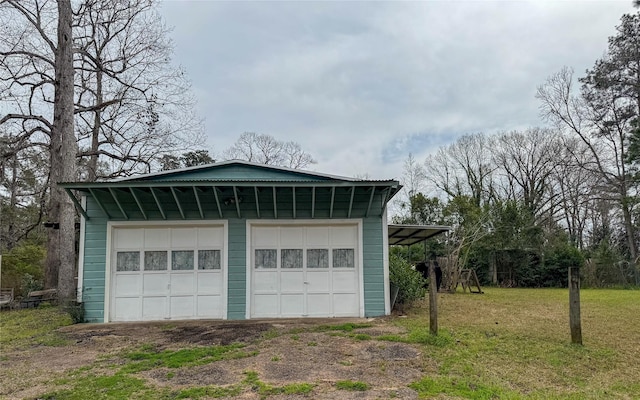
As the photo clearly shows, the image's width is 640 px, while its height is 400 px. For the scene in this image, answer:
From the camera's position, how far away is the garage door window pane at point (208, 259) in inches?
353

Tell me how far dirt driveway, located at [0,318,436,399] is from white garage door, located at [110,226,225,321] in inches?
26.0

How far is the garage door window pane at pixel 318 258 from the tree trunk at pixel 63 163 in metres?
6.55

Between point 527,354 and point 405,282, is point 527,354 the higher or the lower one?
the lower one

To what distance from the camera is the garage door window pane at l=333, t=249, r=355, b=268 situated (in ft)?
29.8

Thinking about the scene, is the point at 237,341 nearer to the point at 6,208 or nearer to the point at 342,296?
the point at 342,296

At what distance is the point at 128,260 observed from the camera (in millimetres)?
8914

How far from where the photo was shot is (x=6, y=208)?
63.5ft

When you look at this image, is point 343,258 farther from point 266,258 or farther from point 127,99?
point 127,99

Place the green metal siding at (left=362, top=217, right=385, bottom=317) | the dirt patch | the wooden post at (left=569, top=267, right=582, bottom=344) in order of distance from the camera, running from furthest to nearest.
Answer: the green metal siding at (left=362, top=217, right=385, bottom=317), the dirt patch, the wooden post at (left=569, top=267, right=582, bottom=344)

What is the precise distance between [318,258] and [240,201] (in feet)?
6.99

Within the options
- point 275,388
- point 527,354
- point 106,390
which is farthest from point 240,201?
point 527,354

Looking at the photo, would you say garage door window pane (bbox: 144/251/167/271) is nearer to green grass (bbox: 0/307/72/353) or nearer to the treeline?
Result: green grass (bbox: 0/307/72/353)

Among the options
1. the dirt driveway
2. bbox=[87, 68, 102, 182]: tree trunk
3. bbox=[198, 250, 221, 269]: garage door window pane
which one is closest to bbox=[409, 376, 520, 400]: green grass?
the dirt driveway

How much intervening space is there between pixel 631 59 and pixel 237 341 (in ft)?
77.4
